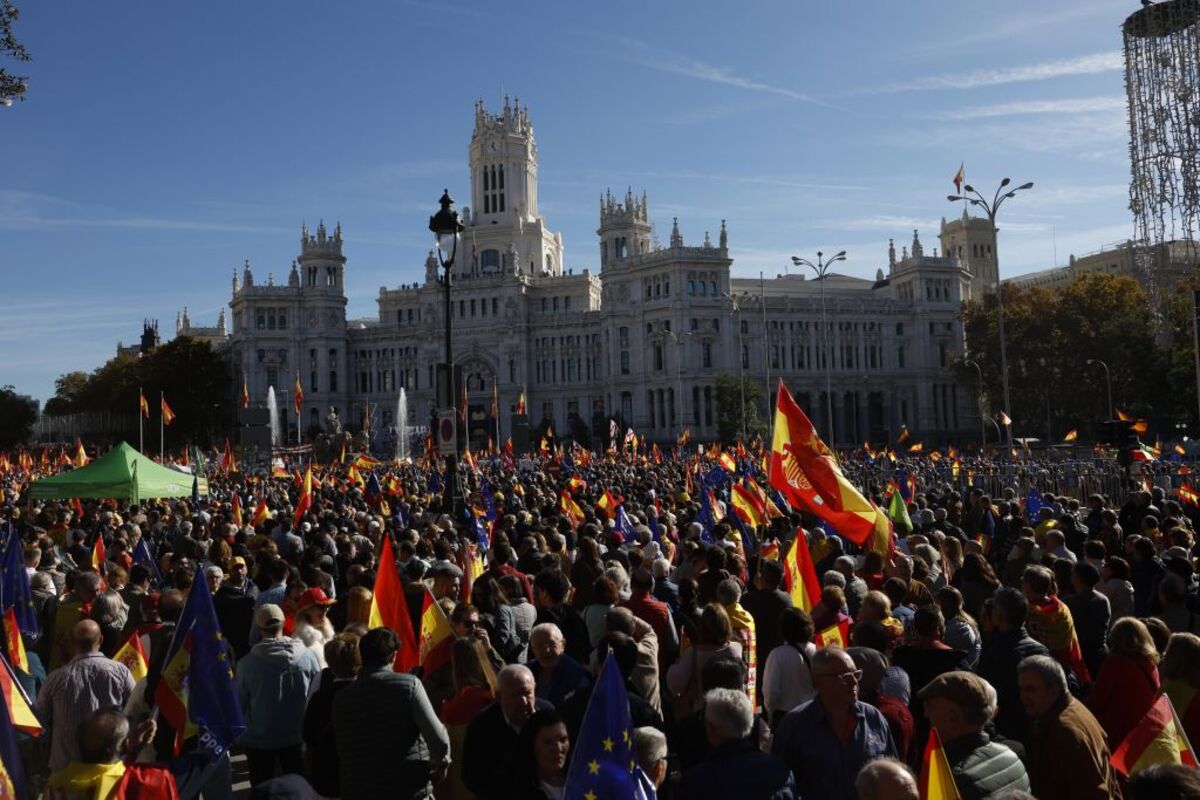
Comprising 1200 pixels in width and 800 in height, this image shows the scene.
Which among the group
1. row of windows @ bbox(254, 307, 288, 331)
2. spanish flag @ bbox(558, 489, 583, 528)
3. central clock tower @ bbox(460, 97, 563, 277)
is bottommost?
spanish flag @ bbox(558, 489, 583, 528)

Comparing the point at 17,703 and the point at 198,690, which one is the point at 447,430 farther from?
the point at 17,703

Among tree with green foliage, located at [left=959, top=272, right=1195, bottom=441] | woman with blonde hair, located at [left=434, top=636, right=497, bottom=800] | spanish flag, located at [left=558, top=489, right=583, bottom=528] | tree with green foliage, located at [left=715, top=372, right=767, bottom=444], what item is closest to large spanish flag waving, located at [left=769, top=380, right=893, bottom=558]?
spanish flag, located at [left=558, top=489, right=583, bottom=528]

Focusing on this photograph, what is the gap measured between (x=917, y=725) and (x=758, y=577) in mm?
2496

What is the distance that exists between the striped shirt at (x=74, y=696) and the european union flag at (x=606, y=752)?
12.2 feet

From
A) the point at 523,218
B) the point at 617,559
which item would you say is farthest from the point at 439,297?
the point at 617,559

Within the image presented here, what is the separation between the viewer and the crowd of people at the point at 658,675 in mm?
5391

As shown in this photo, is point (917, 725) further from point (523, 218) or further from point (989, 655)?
point (523, 218)

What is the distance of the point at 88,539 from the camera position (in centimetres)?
1900

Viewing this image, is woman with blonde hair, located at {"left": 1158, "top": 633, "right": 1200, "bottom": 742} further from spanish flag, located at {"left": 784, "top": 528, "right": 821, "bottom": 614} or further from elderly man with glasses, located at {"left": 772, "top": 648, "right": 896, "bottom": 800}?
spanish flag, located at {"left": 784, "top": 528, "right": 821, "bottom": 614}

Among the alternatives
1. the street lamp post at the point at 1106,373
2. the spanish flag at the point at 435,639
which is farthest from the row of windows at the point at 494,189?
the spanish flag at the point at 435,639

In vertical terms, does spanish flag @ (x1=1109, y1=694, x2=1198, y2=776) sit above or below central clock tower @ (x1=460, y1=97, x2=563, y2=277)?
below

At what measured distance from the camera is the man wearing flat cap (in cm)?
528

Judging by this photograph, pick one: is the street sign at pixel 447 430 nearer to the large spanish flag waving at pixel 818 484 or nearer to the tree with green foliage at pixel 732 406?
the large spanish flag waving at pixel 818 484

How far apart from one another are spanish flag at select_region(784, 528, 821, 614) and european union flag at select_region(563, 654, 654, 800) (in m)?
4.73
